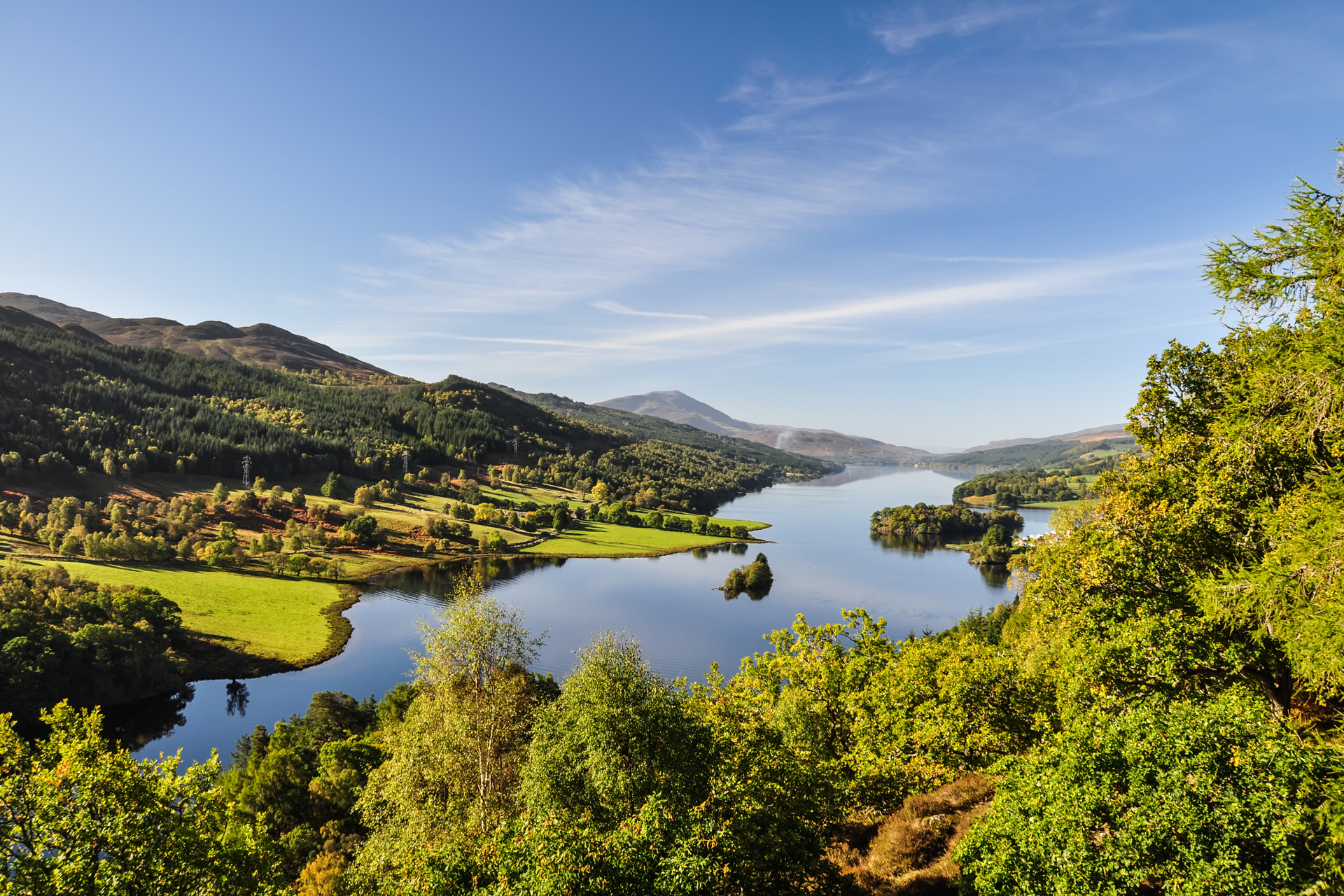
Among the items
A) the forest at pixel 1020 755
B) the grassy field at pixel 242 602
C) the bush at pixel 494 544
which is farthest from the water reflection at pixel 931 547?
the grassy field at pixel 242 602

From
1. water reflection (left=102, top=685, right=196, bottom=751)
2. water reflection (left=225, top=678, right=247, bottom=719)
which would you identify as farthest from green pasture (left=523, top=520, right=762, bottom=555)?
water reflection (left=102, top=685, right=196, bottom=751)

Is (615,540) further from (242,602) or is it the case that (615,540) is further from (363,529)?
(242,602)

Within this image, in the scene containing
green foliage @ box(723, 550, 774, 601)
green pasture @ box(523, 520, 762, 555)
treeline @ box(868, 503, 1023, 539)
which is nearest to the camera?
green foliage @ box(723, 550, 774, 601)

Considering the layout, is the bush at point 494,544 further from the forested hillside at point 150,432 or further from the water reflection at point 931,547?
the water reflection at point 931,547

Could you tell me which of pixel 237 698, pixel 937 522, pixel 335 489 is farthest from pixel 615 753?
pixel 937 522

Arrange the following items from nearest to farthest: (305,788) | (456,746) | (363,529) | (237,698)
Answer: (456,746) < (305,788) < (237,698) < (363,529)

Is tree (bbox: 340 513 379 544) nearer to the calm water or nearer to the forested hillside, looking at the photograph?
the calm water
